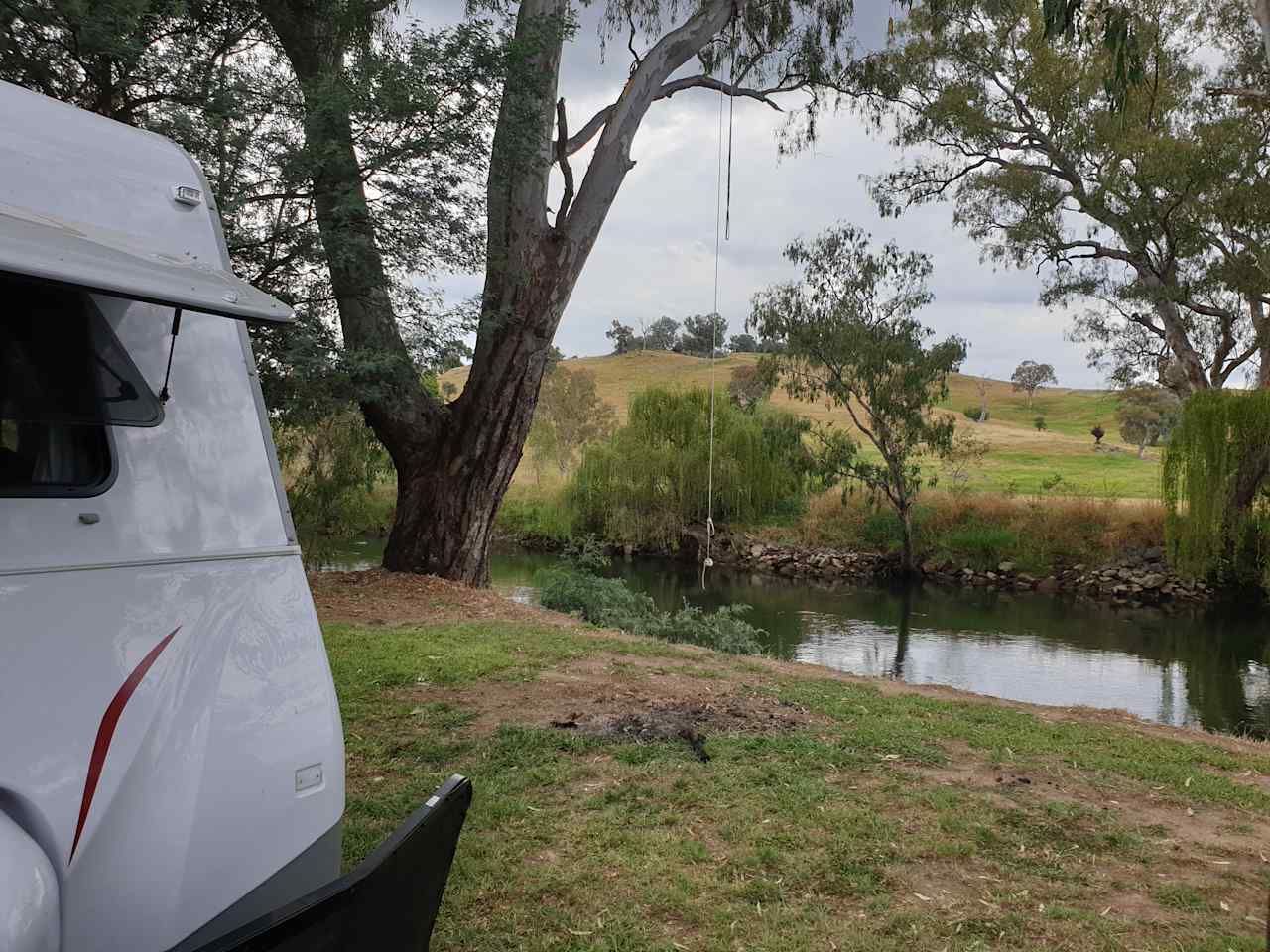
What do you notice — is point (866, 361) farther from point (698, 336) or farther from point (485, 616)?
point (698, 336)

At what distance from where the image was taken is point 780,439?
81.3ft

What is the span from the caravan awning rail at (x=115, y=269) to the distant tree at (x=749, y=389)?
23.3 m

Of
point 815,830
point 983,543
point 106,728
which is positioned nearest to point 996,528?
point 983,543

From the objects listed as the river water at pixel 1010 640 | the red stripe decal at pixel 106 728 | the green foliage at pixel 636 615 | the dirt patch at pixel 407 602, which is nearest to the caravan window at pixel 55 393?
the red stripe decal at pixel 106 728

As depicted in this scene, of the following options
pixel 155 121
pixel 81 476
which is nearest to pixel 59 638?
pixel 81 476

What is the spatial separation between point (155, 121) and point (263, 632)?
6149mm

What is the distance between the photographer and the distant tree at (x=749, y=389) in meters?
25.5

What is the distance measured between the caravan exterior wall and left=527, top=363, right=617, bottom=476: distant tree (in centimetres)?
2972

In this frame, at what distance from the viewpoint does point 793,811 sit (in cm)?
358

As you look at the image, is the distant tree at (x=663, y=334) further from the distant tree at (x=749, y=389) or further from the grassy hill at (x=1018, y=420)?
the distant tree at (x=749, y=389)

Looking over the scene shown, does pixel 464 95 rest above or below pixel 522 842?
above

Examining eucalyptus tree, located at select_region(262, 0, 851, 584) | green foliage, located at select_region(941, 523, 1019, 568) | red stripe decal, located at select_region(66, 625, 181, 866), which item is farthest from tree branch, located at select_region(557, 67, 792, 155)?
green foliage, located at select_region(941, 523, 1019, 568)

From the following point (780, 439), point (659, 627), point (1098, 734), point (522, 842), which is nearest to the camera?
point (522, 842)

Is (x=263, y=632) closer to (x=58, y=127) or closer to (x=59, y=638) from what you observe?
(x=59, y=638)
